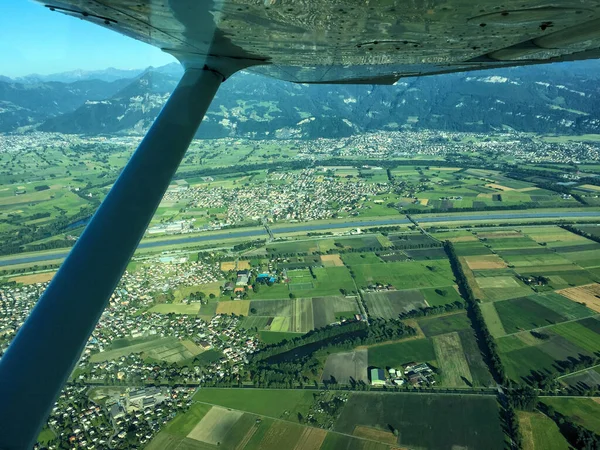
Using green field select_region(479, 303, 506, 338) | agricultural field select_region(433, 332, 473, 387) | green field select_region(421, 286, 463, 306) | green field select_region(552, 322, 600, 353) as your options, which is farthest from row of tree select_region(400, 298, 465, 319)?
green field select_region(552, 322, 600, 353)

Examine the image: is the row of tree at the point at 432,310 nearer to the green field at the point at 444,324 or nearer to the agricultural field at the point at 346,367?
the green field at the point at 444,324

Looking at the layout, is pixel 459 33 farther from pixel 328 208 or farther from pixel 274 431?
pixel 328 208

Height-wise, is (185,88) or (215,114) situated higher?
(185,88)

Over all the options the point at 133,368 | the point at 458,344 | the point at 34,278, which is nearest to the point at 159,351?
the point at 133,368

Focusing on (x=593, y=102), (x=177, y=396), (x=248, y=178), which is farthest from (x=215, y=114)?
(x=593, y=102)

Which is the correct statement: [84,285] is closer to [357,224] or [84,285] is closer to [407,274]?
[407,274]

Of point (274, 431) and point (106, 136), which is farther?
point (106, 136)

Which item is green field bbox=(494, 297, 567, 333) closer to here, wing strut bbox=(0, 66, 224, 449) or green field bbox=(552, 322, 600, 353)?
green field bbox=(552, 322, 600, 353)
